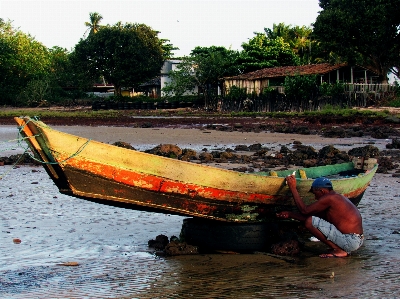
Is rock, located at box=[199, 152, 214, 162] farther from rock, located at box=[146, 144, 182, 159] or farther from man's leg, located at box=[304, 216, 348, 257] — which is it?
man's leg, located at box=[304, 216, 348, 257]

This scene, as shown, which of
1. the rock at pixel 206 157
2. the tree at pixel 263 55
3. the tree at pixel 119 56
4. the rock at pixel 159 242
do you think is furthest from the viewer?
the tree at pixel 119 56

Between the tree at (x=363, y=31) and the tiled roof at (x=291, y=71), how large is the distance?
4.60 feet

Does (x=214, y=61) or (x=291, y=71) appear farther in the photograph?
(x=214, y=61)

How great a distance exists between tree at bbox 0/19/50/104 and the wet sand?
170 ft

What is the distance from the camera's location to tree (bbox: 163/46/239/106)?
48.6m

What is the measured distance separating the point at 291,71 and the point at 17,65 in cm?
2919

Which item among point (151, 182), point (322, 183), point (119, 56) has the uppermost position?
point (119, 56)

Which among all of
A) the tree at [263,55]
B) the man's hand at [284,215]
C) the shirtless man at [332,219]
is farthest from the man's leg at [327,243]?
the tree at [263,55]

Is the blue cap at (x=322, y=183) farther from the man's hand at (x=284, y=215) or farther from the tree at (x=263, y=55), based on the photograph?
the tree at (x=263, y=55)

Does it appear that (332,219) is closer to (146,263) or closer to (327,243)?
(327,243)

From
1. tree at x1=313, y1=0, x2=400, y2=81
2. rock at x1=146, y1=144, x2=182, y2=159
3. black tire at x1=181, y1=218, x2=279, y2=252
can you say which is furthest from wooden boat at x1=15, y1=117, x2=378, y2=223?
tree at x1=313, y1=0, x2=400, y2=81

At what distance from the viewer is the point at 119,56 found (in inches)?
2302

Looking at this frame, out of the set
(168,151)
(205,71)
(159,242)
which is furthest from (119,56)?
(159,242)

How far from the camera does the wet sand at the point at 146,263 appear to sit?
5539mm
